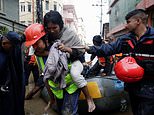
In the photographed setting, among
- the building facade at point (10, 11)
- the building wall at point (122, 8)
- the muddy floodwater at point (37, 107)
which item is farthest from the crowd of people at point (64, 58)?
the building wall at point (122, 8)

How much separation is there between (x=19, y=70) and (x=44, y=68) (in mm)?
597

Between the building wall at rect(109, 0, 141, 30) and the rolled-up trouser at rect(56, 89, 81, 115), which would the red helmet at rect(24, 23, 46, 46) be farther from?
the building wall at rect(109, 0, 141, 30)

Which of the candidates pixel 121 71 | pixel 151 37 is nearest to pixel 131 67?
pixel 121 71

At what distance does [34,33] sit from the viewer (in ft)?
12.0

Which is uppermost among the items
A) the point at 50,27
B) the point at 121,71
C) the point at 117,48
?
the point at 50,27

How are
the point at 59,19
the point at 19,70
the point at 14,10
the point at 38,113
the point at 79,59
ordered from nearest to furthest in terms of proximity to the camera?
the point at 59,19, the point at 79,59, the point at 19,70, the point at 38,113, the point at 14,10

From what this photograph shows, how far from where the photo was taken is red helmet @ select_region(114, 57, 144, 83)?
10.6ft

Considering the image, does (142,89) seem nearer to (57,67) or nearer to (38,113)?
(57,67)

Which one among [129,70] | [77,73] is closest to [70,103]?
[77,73]

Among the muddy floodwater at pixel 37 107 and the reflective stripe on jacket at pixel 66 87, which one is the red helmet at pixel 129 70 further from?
the muddy floodwater at pixel 37 107

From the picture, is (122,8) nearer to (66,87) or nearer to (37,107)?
(37,107)

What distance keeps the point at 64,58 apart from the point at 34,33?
1.58 ft

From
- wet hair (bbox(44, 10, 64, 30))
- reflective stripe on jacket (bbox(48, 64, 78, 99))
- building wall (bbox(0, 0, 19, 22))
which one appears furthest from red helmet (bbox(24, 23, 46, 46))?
building wall (bbox(0, 0, 19, 22))

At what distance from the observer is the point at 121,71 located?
3.34m
